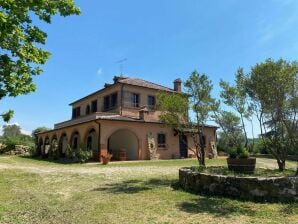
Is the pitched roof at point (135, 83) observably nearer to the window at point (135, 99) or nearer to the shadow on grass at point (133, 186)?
the window at point (135, 99)

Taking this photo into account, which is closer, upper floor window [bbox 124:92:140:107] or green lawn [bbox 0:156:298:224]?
green lawn [bbox 0:156:298:224]

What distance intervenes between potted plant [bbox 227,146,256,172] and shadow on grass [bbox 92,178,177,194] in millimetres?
2352

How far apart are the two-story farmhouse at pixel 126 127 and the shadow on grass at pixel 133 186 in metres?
13.4

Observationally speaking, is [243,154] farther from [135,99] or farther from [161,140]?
[135,99]

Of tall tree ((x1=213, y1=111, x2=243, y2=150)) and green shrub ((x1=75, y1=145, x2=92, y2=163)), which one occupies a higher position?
tall tree ((x1=213, y1=111, x2=243, y2=150))

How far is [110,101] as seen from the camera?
3216 centimetres

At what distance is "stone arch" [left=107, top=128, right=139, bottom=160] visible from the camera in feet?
95.5

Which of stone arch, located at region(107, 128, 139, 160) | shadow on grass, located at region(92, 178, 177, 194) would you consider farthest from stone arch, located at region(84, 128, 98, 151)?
shadow on grass, located at region(92, 178, 177, 194)

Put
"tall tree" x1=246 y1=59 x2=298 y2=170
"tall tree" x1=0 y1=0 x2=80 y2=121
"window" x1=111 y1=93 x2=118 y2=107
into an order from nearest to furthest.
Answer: "tall tree" x1=0 y1=0 x2=80 y2=121 < "tall tree" x1=246 y1=59 x2=298 y2=170 < "window" x1=111 y1=93 x2=118 y2=107

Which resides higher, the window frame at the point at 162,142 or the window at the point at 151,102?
the window at the point at 151,102

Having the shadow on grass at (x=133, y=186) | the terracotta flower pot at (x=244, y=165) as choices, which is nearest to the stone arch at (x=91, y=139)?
the shadow on grass at (x=133, y=186)

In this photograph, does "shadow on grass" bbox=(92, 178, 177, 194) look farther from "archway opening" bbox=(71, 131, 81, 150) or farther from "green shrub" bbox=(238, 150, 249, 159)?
"archway opening" bbox=(71, 131, 81, 150)

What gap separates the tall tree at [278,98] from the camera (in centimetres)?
1009

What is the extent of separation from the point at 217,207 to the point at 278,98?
176 inches
